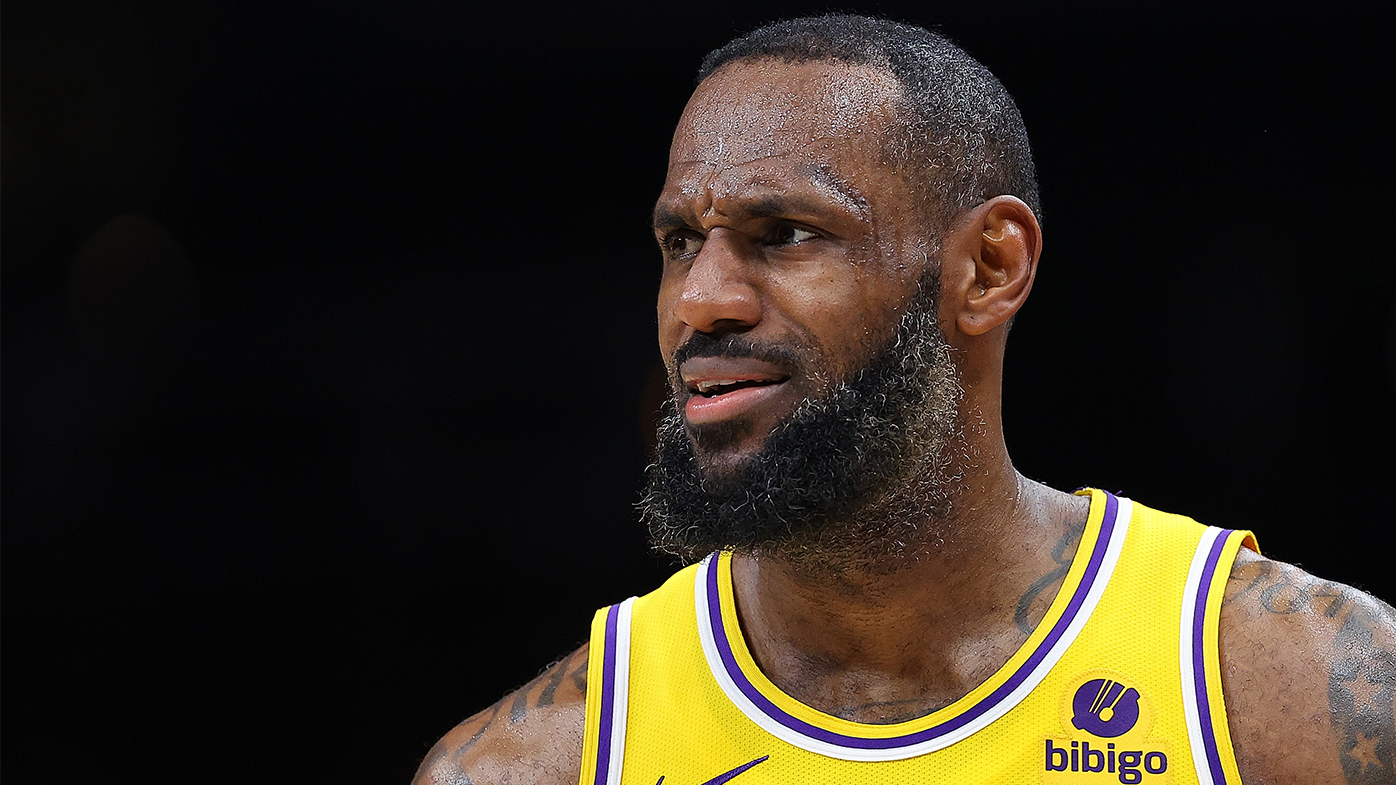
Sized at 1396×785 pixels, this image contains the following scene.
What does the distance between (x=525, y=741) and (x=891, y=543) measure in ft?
2.42

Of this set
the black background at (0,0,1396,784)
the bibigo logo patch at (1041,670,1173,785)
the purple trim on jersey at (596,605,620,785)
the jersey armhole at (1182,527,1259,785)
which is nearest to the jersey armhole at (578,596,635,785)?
the purple trim on jersey at (596,605,620,785)

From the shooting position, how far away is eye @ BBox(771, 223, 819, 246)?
2172 millimetres

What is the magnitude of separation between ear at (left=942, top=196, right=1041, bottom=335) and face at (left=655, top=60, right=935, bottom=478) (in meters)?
0.09

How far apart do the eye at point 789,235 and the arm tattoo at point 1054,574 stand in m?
0.71

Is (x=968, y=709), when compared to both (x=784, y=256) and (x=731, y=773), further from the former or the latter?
(x=784, y=256)

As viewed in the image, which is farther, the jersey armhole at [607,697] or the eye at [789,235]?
the jersey armhole at [607,697]

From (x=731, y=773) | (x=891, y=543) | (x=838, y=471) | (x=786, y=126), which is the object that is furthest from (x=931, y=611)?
(x=786, y=126)

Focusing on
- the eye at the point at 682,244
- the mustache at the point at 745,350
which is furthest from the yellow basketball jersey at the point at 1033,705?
the eye at the point at 682,244

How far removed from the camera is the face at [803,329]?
2.14 metres

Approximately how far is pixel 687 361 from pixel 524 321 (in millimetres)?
2790

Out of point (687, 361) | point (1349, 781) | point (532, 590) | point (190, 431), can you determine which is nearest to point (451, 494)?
point (532, 590)

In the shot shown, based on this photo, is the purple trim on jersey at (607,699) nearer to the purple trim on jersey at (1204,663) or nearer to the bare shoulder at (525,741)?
the bare shoulder at (525,741)

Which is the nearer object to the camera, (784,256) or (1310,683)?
(1310,683)

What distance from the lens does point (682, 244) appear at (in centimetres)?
233
